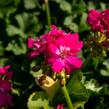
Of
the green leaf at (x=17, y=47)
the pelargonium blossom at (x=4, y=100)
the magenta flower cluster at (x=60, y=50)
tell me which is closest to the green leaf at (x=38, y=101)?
the pelargonium blossom at (x=4, y=100)

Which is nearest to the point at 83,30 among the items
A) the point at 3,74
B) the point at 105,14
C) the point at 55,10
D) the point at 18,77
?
the point at 55,10

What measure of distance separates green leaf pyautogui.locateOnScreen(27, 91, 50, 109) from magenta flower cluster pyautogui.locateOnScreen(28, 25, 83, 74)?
0.28 metres

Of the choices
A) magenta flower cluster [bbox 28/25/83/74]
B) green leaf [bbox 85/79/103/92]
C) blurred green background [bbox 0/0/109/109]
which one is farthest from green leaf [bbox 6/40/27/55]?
magenta flower cluster [bbox 28/25/83/74]

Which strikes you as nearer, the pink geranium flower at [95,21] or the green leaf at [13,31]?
the pink geranium flower at [95,21]

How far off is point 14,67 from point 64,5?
2.14 feet

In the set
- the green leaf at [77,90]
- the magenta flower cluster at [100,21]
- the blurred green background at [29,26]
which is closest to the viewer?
the green leaf at [77,90]

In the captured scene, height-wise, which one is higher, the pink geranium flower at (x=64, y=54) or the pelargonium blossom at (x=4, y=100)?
→ the pink geranium flower at (x=64, y=54)

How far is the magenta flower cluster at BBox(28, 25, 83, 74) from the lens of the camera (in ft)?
6.29

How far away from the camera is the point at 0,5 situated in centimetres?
338

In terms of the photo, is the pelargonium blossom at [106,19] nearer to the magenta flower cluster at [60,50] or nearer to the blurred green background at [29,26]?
the magenta flower cluster at [60,50]

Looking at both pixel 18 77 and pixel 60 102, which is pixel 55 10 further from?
pixel 60 102

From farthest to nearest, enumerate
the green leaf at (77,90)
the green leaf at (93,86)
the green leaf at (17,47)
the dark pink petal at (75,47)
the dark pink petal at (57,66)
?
1. the green leaf at (17,47)
2. the green leaf at (93,86)
3. the green leaf at (77,90)
4. the dark pink petal at (75,47)
5. the dark pink petal at (57,66)

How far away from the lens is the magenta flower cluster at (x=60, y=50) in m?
1.92

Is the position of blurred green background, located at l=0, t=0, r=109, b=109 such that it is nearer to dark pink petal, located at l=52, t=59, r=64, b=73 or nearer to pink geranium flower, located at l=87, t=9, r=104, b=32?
pink geranium flower, located at l=87, t=9, r=104, b=32
